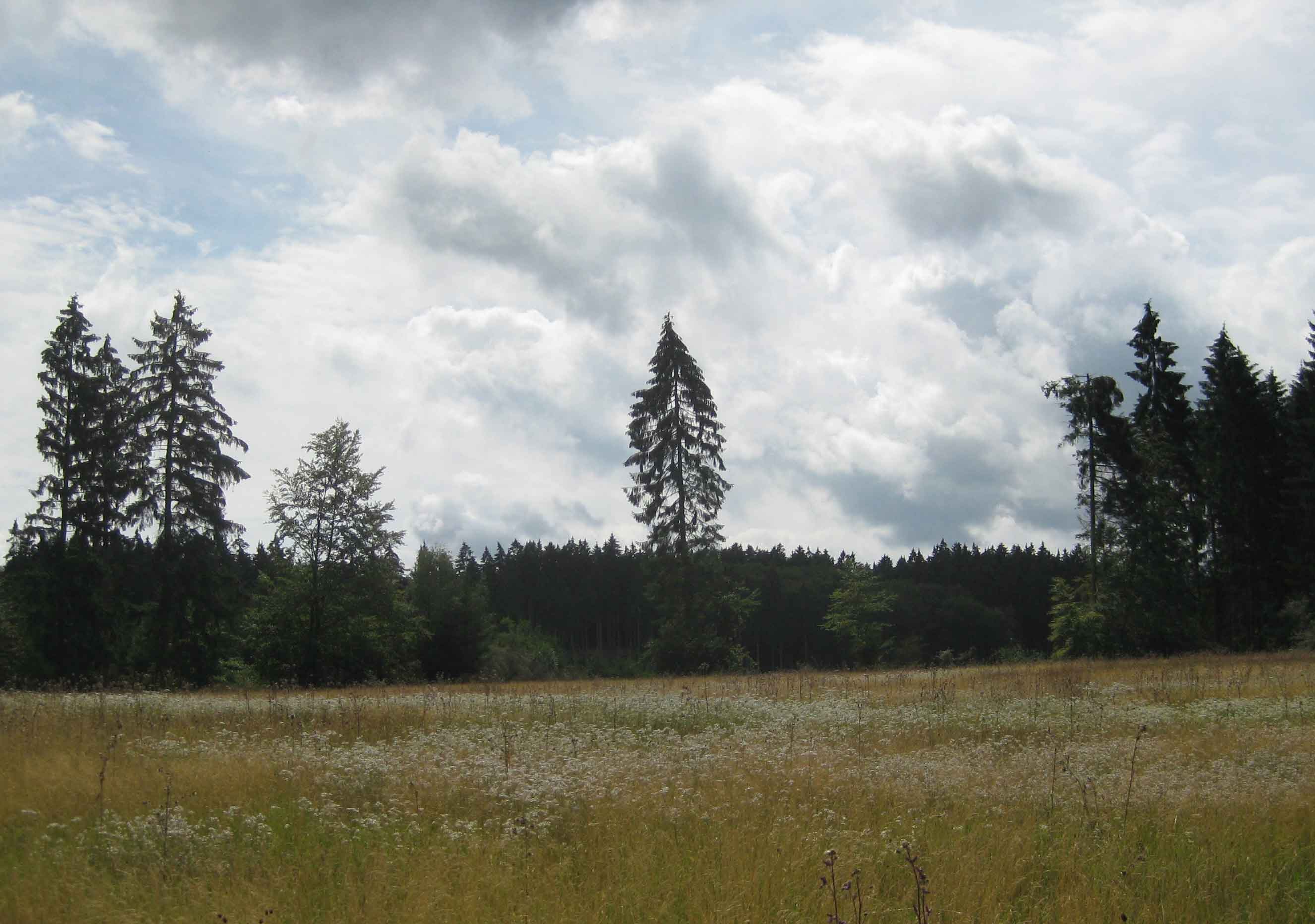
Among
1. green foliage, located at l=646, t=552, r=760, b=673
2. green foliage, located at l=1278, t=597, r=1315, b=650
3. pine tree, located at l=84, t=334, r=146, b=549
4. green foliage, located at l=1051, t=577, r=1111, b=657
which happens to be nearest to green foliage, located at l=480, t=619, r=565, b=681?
green foliage, located at l=646, t=552, r=760, b=673

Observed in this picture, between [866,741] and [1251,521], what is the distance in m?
38.7

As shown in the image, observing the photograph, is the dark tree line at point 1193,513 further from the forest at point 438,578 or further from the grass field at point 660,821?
the grass field at point 660,821

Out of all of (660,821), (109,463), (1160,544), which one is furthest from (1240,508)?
(109,463)

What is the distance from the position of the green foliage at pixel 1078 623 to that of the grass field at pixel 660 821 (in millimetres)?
27607

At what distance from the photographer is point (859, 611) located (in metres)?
61.0

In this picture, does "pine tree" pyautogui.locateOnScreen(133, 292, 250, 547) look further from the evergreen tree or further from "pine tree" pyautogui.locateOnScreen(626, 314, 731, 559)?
the evergreen tree

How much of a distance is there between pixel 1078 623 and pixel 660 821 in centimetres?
3788

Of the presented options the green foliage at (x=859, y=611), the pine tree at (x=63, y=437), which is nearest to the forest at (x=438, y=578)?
the pine tree at (x=63, y=437)

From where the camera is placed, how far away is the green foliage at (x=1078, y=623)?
3872 cm

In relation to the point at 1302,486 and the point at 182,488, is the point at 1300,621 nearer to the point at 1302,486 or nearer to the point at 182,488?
the point at 1302,486

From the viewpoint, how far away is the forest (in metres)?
31.8

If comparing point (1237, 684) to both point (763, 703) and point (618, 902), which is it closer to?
point (763, 703)

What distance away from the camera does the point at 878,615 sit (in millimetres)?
86625

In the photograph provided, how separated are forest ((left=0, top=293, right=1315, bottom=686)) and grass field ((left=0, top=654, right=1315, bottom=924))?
63.9 ft
